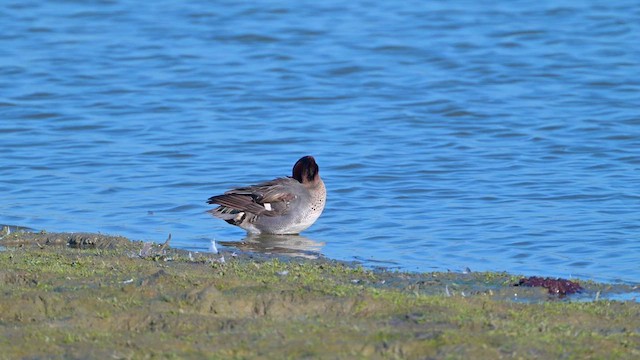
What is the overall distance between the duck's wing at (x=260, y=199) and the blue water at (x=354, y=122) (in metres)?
0.41

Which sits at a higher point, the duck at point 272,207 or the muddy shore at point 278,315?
the muddy shore at point 278,315

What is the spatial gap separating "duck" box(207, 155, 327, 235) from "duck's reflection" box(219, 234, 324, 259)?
0.30 ft

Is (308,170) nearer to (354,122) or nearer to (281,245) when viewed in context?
(281,245)

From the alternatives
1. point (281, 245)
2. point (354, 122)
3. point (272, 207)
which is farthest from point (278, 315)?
point (354, 122)

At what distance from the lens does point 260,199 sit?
38.0ft

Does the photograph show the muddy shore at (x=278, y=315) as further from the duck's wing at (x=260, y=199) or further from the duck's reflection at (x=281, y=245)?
the duck's wing at (x=260, y=199)

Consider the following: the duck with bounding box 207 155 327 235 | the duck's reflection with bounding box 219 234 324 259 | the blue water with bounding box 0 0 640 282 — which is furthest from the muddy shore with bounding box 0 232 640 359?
the duck with bounding box 207 155 327 235

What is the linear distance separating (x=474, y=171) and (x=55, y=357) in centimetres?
888

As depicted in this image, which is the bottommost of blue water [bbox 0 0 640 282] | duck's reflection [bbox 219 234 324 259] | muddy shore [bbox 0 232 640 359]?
duck's reflection [bbox 219 234 324 259]

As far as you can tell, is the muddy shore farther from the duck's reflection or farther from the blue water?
the blue water

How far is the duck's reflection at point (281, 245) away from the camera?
1067 centimetres

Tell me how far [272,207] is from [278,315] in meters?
5.00

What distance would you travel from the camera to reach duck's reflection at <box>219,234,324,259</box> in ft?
35.0

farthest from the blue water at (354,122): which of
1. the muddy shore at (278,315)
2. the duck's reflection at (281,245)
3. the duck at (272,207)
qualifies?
the muddy shore at (278,315)
